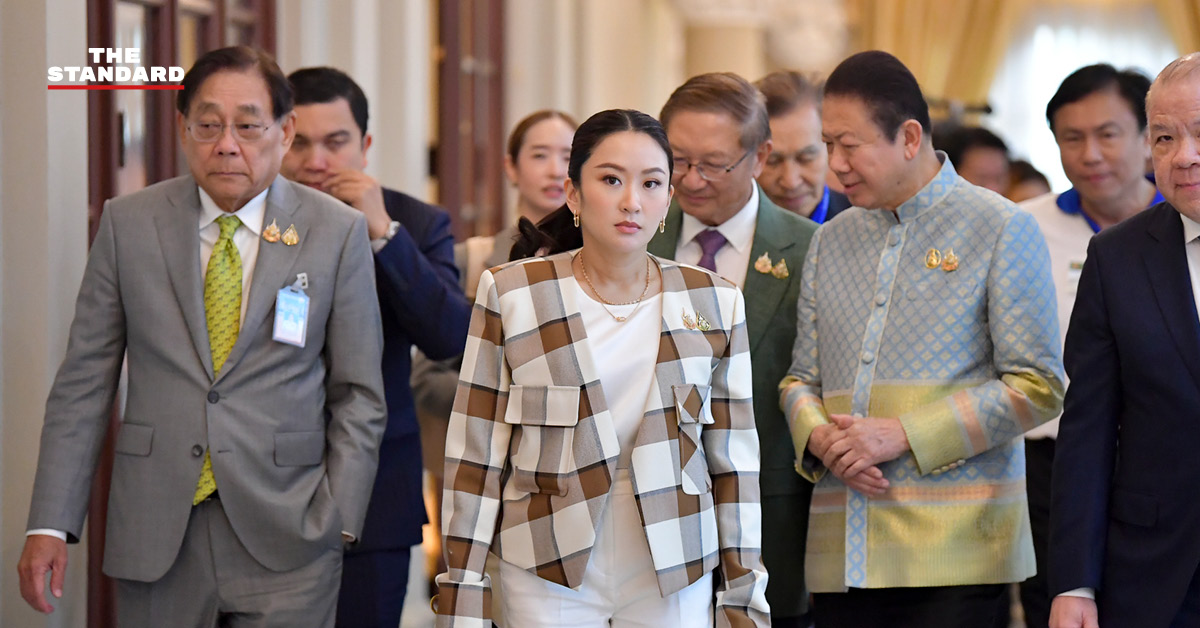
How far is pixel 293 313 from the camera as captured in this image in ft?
9.55

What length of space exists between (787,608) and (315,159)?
1702 mm

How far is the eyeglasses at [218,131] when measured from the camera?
2.92 m

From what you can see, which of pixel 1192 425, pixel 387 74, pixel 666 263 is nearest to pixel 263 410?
pixel 666 263

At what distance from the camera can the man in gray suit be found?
283 cm

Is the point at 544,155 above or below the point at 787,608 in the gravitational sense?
above

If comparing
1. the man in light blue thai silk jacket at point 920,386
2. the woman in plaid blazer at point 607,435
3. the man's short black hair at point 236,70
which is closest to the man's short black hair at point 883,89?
the man in light blue thai silk jacket at point 920,386

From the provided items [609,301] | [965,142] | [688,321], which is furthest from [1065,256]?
[965,142]

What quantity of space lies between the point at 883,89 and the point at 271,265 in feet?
4.65

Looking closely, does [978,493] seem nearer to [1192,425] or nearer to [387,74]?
[1192,425]

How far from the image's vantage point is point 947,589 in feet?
9.58

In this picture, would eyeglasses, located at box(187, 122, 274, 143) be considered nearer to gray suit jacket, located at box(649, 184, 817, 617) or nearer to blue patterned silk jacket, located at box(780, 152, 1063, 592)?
gray suit jacket, located at box(649, 184, 817, 617)

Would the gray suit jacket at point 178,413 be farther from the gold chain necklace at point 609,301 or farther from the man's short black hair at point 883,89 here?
the man's short black hair at point 883,89

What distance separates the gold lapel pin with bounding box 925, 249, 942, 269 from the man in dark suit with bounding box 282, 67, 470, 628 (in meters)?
1.22

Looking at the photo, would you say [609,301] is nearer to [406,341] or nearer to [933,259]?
[933,259]
